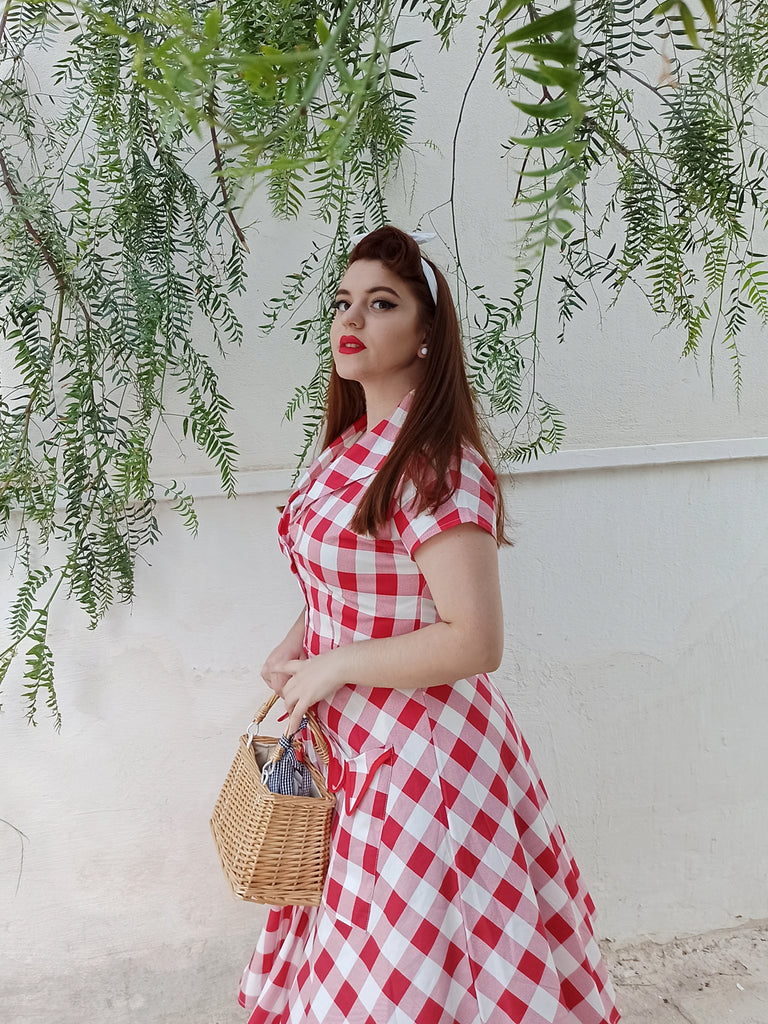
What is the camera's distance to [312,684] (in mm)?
1257

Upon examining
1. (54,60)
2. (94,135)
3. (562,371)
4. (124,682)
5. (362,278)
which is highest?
(54,60)

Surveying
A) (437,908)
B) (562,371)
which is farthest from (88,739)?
(562,371)

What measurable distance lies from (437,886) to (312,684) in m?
Answer: 0.32

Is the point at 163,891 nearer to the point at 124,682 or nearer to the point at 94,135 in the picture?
the point at 124,682

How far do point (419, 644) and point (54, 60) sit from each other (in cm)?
131

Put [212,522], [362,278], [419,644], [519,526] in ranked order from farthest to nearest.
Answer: [519,526] → [212,522] → [362,278] → [419,644]

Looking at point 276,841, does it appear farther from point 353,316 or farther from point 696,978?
point 696,978

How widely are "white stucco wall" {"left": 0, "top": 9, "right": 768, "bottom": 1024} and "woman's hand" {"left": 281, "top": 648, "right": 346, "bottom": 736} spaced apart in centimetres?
61

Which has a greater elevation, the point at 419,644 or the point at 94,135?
the point at 94,135

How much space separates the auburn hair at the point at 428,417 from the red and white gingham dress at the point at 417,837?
3 centimetres

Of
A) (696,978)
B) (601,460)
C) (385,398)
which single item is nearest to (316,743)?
(385,398)

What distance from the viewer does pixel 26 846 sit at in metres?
1.85

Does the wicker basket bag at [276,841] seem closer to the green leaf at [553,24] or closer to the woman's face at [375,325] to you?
the woman's face at [375,325]

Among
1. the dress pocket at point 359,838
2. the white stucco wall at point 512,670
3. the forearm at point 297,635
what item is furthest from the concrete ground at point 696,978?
the forearm at point 297,635
